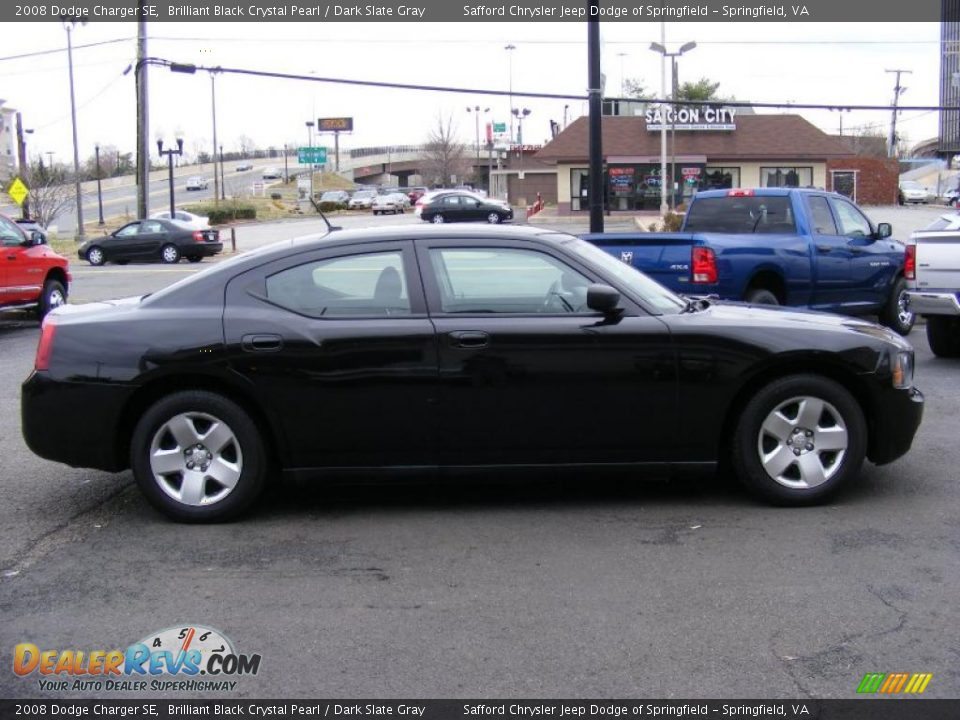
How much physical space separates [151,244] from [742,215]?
24755mm

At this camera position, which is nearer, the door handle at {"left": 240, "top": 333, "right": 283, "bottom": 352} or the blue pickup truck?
the door handle at {"left": 240, "top": 333, "right": 283, "bottom": 352}

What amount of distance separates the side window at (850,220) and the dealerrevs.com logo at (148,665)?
10.2 metres

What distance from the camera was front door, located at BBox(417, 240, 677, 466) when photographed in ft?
18.4

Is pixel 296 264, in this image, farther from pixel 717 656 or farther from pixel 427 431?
pixel 717 656

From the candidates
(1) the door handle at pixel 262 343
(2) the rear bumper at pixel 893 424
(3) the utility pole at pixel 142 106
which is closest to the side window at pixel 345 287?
(1) the door handle at pixel 262 343

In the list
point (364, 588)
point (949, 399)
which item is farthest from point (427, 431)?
point (949, 399)

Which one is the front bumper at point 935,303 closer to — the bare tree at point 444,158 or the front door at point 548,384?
the front door at point 548,384

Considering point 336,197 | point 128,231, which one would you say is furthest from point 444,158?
point 128,231

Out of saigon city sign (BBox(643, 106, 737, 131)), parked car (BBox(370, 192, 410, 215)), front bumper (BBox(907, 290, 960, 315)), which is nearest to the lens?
front bumper (BBox(907, 290, 960, 315))

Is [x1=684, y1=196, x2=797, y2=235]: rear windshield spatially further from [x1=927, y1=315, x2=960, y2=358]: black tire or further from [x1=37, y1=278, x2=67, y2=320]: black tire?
[x1=37, y1=278, x2=67, y2=320]: black tire

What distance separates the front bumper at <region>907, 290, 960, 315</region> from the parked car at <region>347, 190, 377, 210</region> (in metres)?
66.4

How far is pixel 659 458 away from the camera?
18.7ft

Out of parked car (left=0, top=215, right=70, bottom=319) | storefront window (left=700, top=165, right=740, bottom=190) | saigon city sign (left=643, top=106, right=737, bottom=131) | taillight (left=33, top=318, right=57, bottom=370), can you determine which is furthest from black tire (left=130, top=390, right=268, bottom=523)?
storefront window (left=700, top=165, right=740, bottom=190)

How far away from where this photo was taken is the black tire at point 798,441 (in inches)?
224
